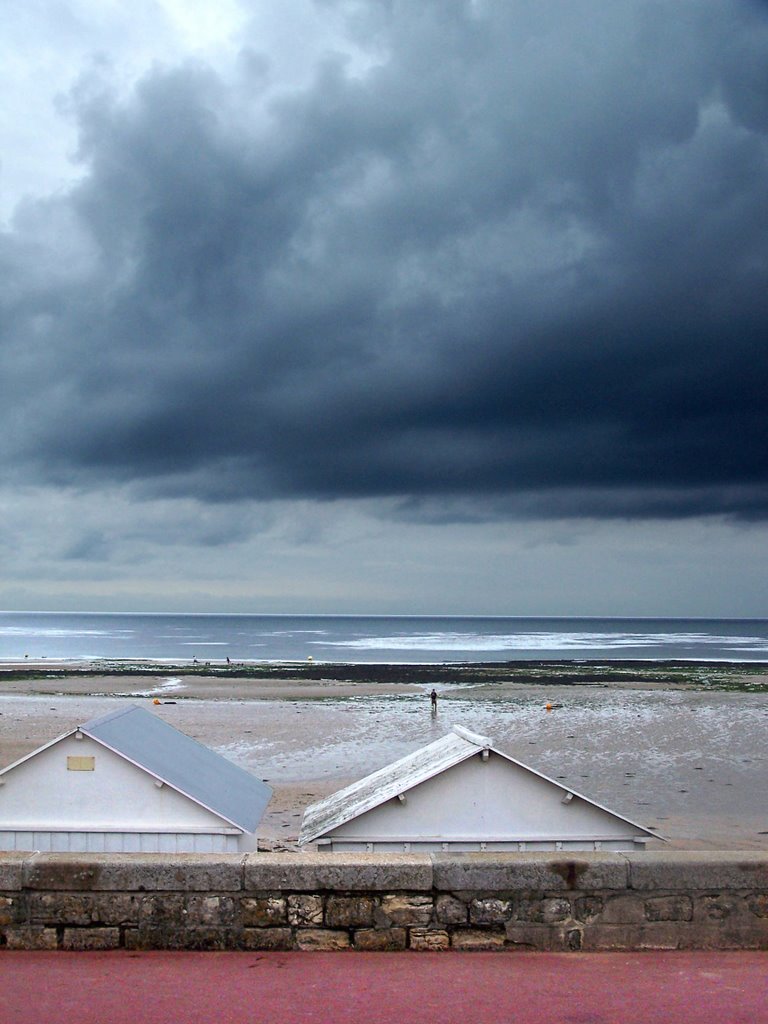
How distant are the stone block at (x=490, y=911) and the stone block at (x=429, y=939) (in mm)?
233

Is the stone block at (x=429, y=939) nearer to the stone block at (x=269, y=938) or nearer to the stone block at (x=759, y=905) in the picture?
the stone block at (x=269, y=938)

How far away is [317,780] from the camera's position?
103ft

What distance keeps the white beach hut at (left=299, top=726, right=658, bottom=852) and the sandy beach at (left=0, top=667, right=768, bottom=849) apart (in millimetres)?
10403

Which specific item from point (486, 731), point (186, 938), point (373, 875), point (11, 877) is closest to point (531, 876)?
point (373, 875)

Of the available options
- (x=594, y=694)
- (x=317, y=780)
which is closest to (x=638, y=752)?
(x=317, y=780)

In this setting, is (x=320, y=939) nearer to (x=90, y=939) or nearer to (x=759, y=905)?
(x=90, y=939)

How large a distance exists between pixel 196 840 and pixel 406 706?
138 ft

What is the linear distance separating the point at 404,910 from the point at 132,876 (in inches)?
77.4

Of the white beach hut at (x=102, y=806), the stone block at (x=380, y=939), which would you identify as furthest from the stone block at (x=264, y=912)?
the white beach hut at (x=102, y=806)

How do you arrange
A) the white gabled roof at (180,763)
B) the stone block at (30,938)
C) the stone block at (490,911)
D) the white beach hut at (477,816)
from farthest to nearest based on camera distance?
the white gabled roof at (180,763), the white beach hut at (477,816), the stone block at (490,911), the stone block at (30,938)

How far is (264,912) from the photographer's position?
678 cm

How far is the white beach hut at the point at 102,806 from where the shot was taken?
12562mm

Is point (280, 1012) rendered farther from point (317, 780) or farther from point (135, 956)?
point (317, 780)

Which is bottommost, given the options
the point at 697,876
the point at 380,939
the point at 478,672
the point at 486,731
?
the point at 478,672
